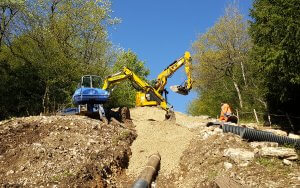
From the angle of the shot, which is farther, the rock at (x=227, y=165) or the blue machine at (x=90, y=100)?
the blue machine at (x=90, y=100)

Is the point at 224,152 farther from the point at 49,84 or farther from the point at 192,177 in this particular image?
the point at 49,84

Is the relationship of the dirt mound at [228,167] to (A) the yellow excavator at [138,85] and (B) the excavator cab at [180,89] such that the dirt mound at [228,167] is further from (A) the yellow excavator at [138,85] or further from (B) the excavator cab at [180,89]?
(B) the excavator cab at [180,89]

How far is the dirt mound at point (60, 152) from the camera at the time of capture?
10.7 m

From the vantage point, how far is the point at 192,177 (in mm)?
12094

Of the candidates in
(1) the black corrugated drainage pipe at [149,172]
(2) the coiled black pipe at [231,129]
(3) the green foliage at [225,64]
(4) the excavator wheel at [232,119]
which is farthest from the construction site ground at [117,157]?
(3) the green foliage at [225,64]

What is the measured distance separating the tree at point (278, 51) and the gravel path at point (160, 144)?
664 cm

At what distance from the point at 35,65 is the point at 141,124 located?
37.3ft

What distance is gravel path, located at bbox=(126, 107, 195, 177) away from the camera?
13887 millimetres

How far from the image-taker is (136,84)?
22.5m

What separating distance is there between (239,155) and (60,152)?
5.56 meters

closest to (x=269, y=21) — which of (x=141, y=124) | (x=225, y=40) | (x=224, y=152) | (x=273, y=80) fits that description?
(x=273, y=80)

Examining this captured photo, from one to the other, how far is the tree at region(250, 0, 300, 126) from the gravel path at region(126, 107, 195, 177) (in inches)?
261

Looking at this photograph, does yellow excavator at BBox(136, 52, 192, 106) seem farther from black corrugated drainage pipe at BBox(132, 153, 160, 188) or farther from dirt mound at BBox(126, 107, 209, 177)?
black corrugated drainage pipe at BBox(132, 153, 160, 188)

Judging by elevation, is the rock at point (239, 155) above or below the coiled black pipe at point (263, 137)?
below
